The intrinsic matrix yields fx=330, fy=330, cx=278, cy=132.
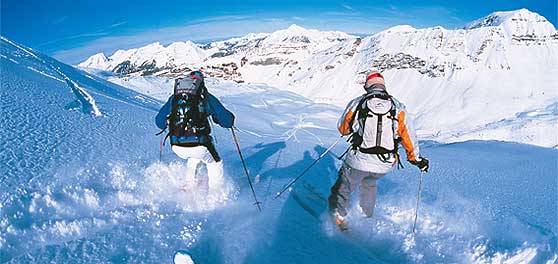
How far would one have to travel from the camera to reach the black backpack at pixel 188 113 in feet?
16.3

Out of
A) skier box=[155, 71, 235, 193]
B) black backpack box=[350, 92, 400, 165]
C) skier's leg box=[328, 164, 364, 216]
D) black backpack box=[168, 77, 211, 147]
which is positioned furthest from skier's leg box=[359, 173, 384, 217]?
black backpack box=[168, 77, 211, 147]

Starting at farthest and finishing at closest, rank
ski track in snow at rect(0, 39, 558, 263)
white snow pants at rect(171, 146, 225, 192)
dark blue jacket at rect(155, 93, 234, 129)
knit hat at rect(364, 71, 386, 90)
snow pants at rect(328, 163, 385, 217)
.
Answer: white snow pants at rect(171, 146, 225, 192)
dark blue jacket at rect(155, 93, 234, 129)
snow pants at rect(328, 163, 385, 217)
knit hat at rect(364, 71, 386, 90)
ski track in snow at rect(0, 39, 558, 263)

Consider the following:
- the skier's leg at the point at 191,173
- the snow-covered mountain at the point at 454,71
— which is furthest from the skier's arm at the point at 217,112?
the snow-covered mountain at the point at 454,71

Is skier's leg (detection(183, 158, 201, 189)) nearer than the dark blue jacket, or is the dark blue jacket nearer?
the dark blue jacket

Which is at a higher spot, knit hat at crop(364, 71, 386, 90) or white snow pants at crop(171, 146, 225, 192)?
knit hat at crop(364, 71, 386, 90)

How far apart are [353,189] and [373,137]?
0.96 m

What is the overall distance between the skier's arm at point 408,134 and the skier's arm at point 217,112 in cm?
257

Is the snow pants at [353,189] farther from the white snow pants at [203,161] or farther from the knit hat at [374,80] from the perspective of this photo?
the white snow pants at [203,161]

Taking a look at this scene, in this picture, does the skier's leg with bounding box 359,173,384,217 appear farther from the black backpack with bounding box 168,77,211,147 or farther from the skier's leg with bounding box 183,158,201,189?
the skier's leg with bounding box 183,158,201,189

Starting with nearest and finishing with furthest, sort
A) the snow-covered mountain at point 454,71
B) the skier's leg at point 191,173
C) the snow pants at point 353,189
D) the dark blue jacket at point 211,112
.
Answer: the snow pants at point 353,189 → the dark blue jacket at point 211,112 → the skier's leg at point 191,173 → the snow-covered mountain at point 454,71

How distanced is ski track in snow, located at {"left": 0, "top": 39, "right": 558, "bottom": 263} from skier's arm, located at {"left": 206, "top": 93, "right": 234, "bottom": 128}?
1.15 m

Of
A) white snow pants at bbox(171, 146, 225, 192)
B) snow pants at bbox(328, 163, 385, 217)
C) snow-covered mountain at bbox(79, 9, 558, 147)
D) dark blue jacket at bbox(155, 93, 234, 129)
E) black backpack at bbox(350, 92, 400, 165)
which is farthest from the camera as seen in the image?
snow-covered mountain at bbox(79, 9, 558, 147)

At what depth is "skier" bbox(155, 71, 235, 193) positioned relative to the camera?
4977mm

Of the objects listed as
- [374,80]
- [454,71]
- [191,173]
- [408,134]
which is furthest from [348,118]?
[454,71]
